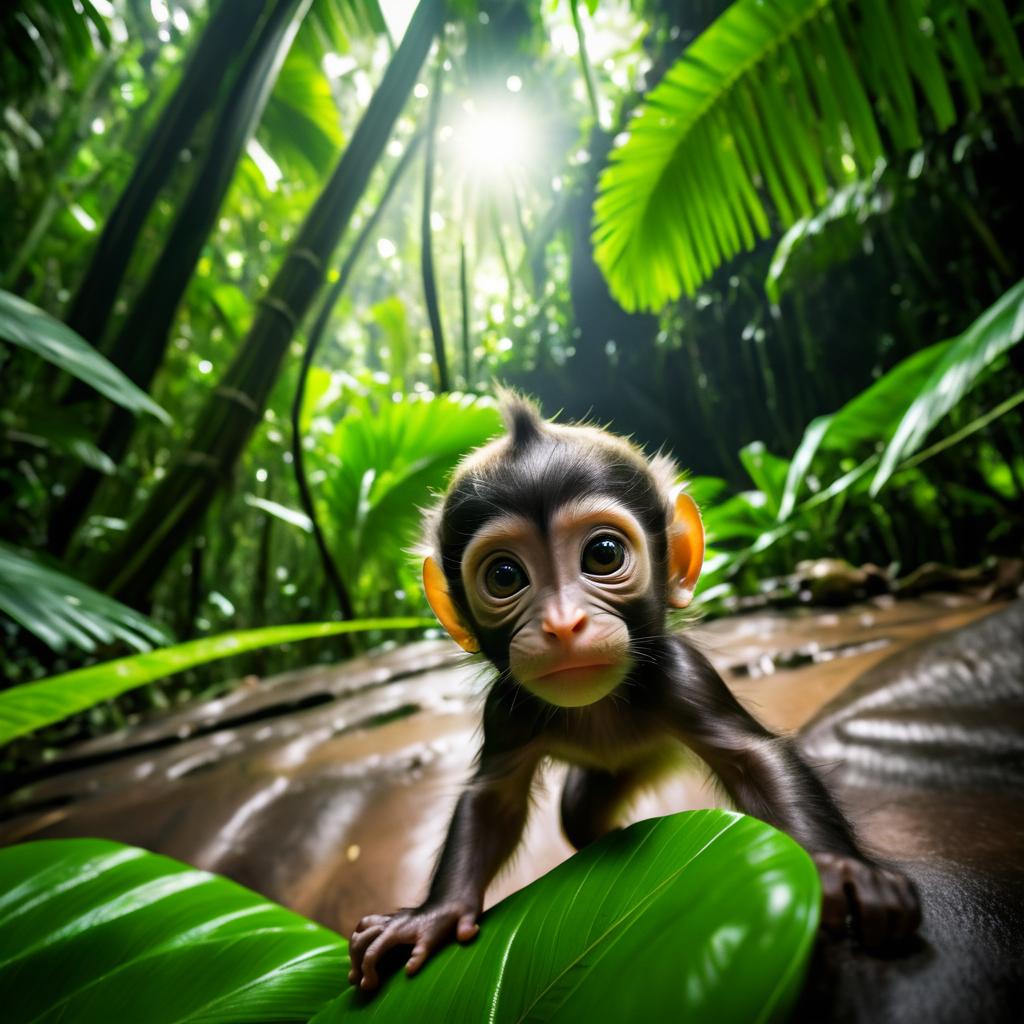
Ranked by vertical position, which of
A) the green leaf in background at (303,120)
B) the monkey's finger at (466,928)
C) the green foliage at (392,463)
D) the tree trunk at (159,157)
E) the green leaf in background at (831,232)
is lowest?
the monkey's finger at (466,928)

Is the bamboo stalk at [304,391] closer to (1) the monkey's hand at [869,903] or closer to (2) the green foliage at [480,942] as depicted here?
(2) the green foliage at [480,942]

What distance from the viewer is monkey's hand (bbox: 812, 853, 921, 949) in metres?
0.58

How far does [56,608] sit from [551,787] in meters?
1.17

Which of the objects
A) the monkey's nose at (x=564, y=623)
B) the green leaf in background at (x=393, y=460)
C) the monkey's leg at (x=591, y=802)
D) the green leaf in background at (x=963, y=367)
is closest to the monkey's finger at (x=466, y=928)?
the monkey's nose at (x=564, y=623)

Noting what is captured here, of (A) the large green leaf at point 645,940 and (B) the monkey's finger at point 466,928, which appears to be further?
(B) the monkey's finger at point 466,928

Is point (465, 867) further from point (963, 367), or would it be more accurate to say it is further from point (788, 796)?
point (963, 367)

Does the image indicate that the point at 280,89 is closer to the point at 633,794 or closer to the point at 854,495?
the point at 854,495

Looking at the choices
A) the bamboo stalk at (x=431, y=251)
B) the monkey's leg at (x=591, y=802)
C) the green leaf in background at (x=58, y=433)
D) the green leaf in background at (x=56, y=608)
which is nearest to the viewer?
the monkey's leg at (x=591, y=802)

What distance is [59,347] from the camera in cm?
132

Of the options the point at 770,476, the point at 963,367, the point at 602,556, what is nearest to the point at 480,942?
the point at 602,556

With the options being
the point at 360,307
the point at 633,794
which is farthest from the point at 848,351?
the point at 360,307

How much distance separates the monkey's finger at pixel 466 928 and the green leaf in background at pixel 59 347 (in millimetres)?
1156

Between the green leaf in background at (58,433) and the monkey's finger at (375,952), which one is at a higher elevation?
the green leaf in background at (58,433)

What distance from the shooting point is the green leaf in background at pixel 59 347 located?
1273 millimetres
